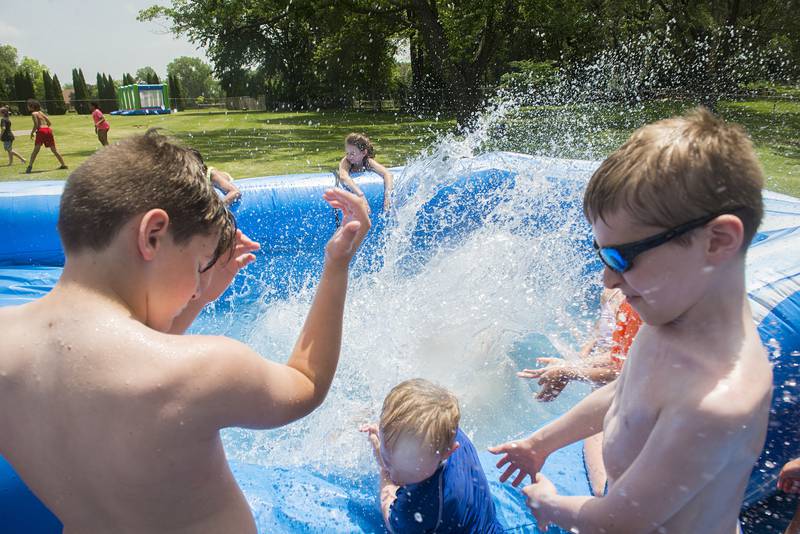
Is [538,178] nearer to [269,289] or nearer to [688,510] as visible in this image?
[269,289]

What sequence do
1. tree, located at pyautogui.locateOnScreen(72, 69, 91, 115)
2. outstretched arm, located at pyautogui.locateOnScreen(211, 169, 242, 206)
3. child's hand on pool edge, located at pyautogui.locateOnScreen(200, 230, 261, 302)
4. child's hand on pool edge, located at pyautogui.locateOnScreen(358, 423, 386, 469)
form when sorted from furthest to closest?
tree, located at pyautogui.locateOnScreen(72, 69, 91, 115) → outstretched arm, located at pyautogui.locateOnScreen(211, 169, 242, 206) → child's hand on pool edge, located at pyautogui.locateOnScreen(358, 423, 386, 469) → child's hand on pool edge, located at pyautogui.locateOnScreen(200, 230, 261, 302)

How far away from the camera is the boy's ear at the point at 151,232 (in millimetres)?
1243

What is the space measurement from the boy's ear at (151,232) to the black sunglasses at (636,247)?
0.97 metres

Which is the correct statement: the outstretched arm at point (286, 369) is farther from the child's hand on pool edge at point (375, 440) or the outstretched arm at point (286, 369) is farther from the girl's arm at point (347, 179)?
the girl's arm at point (347, 179)

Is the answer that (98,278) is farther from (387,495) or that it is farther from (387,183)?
(387,183)

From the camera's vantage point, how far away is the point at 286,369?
1358mm

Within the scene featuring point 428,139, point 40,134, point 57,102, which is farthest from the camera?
point 57,102

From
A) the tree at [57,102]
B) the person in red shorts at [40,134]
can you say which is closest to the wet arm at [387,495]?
the person in red shorts at [40,134]

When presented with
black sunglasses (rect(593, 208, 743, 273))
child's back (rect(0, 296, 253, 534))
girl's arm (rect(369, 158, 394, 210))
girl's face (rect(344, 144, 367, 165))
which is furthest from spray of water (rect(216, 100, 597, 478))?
black sunglasses (rect(593, 208, 743, 273))

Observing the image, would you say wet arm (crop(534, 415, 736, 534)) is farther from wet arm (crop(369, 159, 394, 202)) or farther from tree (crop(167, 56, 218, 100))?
tree (crop(167, 56, 218, 100))

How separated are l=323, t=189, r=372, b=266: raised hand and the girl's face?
5.01 meters

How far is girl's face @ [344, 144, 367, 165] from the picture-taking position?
258 inches

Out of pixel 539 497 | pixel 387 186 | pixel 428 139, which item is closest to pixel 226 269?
pixel 539 497

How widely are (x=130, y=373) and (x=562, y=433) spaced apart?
1217 millimetres
